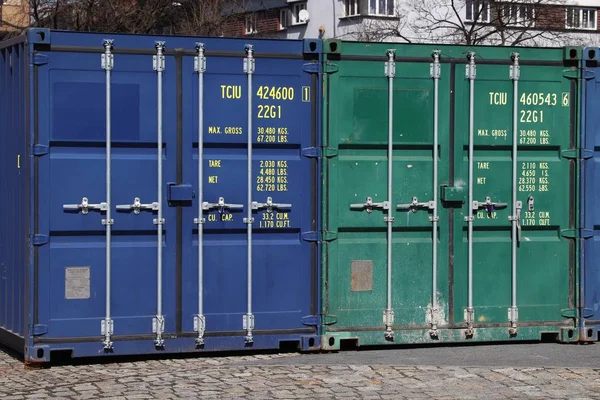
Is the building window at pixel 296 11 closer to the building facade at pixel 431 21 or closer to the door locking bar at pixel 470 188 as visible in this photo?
the building facade at pixel 431 21

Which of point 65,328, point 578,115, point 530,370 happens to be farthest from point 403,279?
point 65,328

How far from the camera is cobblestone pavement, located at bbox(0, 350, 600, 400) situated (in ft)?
31.6

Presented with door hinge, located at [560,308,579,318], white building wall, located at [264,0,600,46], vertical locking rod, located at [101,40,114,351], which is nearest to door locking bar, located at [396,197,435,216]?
door hinge, located at [560,308,579,318]

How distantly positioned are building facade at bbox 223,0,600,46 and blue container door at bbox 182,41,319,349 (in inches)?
909

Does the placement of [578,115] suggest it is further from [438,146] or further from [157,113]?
[157,113]

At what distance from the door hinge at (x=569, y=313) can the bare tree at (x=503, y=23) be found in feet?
83.2

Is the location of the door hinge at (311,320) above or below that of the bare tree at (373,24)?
below

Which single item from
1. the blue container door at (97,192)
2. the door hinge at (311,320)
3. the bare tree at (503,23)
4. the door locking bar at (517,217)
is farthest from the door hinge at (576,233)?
the bare tree at (503,23)

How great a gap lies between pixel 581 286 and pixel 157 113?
456cm

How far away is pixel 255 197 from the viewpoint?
11.4m

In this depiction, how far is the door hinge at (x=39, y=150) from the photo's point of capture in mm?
10828

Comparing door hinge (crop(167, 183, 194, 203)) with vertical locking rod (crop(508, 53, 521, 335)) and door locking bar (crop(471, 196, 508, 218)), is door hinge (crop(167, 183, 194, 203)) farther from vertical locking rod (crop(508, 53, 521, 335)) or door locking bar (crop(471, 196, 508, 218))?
vertical locking rod (crop(508, 53, 521, 335))

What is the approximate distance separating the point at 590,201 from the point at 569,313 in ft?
3.73

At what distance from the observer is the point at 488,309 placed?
39.4 feet
